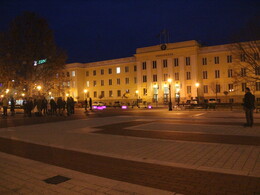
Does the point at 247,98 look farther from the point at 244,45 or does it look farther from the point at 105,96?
the point at 105,96

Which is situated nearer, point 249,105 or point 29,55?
point 249,105

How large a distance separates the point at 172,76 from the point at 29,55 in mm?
39786

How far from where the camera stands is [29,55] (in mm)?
25688

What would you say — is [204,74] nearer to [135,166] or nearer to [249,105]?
[249,105]

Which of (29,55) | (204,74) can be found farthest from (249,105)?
(204,74)

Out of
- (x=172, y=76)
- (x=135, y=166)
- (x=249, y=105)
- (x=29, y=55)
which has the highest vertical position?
(x=172, y=76)

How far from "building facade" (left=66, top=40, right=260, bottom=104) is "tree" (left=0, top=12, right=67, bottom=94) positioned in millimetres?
24762

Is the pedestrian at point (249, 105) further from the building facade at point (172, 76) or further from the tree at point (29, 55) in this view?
the building facade at point (172, 76)

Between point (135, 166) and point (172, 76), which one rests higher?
point (172, 76)

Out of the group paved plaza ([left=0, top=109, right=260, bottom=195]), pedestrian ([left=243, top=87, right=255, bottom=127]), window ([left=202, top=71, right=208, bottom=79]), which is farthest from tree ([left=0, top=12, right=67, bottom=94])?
window ([left=202, top=71, right=208, bottom=79])

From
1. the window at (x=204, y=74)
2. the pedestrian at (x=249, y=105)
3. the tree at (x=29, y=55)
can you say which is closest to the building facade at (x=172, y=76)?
the window at (x=204, y=74)

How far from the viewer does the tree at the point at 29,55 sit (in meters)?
Result: 25.5

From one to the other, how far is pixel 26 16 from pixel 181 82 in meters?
39.8

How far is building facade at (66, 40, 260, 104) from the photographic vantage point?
54.3 metres
